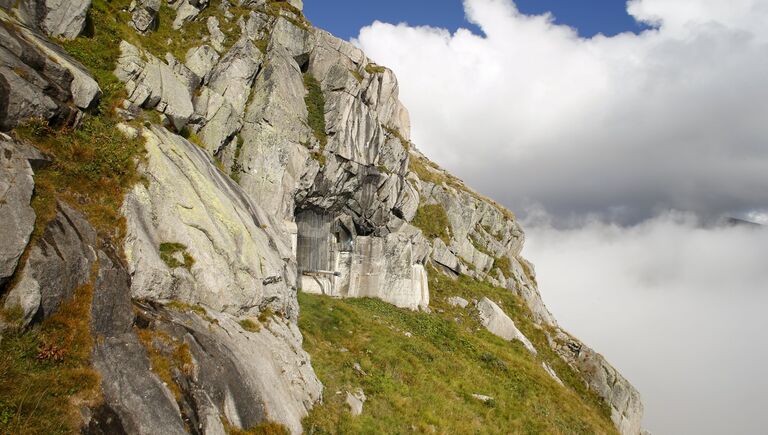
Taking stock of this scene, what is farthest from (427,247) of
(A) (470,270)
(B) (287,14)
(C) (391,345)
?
(B) (287,14)

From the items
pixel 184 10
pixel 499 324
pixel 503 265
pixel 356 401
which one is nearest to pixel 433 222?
pixel 503 265

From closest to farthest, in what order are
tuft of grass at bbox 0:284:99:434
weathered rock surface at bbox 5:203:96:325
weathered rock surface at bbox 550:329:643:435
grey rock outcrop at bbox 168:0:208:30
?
tuft of grass at bbox 0:284:99:434 → weathered rock surface at bbox 5:203:96:325 → grey rock outcrop at bbox 168:0:208:30 → weathered rock surface at bbox 550:329:643:435

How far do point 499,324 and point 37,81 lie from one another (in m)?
38.1

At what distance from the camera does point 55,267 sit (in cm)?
957

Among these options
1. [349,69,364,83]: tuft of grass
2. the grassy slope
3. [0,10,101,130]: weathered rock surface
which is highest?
[349,69,364,83]: tuft of grass

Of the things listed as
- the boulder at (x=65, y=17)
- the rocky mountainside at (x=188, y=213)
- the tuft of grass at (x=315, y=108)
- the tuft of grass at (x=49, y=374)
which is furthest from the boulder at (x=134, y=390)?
the tuft of grass at (x=315, y=108)

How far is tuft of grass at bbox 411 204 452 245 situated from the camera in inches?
1884

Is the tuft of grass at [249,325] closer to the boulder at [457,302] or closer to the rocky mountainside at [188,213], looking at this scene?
the rocky mountainside at [188,213]

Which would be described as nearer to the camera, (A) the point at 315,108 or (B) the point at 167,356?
(B) the point at 167,356

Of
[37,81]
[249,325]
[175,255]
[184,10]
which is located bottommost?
[249,325]

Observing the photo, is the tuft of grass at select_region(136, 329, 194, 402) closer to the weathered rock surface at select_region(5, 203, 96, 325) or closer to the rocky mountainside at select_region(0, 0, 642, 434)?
the rocky mountainside at select_region(0, 0, 642, 434)

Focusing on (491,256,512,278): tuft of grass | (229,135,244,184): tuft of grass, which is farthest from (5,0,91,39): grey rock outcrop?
(491,256,512,278): tuft of grass

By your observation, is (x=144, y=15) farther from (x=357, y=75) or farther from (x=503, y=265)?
(x=503, y=265)

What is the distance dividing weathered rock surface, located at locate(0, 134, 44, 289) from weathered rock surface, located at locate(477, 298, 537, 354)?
36244mm
